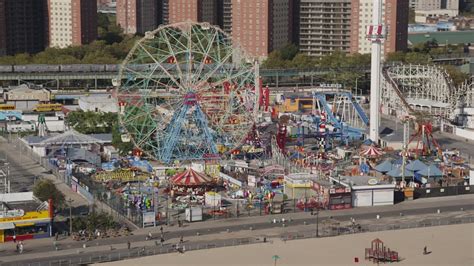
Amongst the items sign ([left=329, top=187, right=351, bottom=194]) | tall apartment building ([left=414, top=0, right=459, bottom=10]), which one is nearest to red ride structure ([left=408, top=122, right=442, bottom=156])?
sign ([left=329, top=187, right=351, bottom=194])

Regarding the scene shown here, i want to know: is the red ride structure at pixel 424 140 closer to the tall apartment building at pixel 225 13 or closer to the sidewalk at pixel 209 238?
the sidewalk at pixel 209 238

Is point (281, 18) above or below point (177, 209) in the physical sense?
above

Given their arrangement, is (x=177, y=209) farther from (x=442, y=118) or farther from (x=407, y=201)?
(x=442, y=118)

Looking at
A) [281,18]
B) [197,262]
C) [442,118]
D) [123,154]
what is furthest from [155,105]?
[281,18]

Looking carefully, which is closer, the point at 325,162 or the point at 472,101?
the point at 325,162

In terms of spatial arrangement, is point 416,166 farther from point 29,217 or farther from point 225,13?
point 225,13

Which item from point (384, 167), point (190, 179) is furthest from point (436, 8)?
point (190, 179)

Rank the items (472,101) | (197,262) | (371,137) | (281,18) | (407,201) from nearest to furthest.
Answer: (197,262) < (407,201) < (371,137) < (472,101) < (281,18)
